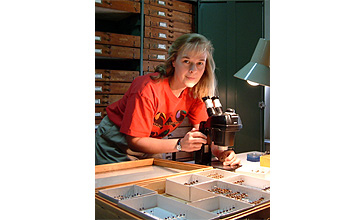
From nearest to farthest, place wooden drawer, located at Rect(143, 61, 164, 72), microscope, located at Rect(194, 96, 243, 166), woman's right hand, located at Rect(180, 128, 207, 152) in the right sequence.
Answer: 1. microscope, located at Rect(194, 96, 243, 166)
2. woman's right hand, located at Rect(180, 128, 207, 152)
3. wooden drawer, located at Rect(143, 61, 164, 72)

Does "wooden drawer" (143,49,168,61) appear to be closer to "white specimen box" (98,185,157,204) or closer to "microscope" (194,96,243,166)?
"microscope" (194,96,243,166)

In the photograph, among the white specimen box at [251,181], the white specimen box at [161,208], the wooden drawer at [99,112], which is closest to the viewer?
the white specimen box at [161,208]

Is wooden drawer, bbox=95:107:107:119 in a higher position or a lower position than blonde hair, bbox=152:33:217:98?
lower

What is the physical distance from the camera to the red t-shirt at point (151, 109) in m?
1.23

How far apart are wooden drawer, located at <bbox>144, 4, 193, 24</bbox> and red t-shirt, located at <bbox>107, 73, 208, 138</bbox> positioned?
1307 millimetres

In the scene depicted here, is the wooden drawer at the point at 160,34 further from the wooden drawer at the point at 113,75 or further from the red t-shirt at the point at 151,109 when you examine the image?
the red t-shirt at the point at 151,109

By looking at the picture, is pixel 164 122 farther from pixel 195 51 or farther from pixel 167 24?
pixel 167 24

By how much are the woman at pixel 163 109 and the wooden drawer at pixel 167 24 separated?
1.22 metres

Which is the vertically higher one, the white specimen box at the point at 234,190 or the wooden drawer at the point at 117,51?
the wooden drawer at the point at 117,51

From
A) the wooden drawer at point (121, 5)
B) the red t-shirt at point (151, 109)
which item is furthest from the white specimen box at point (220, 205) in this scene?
the wooden drawer at point (121, 5)

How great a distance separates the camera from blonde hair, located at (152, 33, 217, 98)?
1.37 metres

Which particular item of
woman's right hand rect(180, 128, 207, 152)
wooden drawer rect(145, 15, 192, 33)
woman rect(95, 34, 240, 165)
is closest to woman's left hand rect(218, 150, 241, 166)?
woman rect(95, 34, 240, 165)
